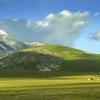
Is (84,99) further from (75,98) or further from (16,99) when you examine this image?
(16,99)

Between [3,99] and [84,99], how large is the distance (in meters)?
12.0

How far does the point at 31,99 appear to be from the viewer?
58.1 meters

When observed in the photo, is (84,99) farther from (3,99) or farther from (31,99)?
(3,99)

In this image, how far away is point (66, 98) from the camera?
58.8 meters

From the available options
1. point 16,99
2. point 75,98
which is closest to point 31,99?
point 16,99

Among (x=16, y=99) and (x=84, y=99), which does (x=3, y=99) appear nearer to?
(x=16, y=99)

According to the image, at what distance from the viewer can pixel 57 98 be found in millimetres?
58781

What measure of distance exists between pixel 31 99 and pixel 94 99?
9459 mm

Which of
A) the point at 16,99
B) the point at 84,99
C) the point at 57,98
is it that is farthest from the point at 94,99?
the point at 16,99

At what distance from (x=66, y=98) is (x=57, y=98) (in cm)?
136

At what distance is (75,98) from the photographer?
58.5m

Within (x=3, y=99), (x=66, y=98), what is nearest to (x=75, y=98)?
(x=66, y=98)

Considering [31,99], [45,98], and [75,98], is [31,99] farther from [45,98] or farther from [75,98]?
[75,98]

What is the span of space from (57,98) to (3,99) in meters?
8.11
